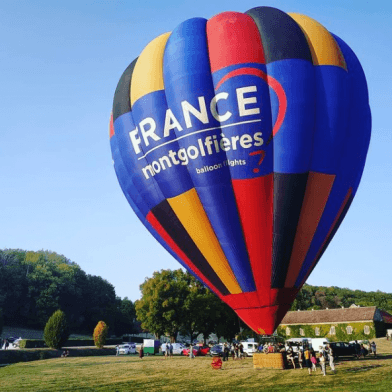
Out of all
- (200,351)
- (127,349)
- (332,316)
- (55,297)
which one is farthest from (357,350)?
(55,297)

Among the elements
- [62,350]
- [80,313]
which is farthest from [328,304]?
[62,350]

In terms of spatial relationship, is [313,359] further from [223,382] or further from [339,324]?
[339,324]

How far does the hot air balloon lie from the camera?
55.4ft

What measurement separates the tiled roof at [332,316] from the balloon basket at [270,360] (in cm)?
4266

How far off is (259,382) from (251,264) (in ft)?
20.9

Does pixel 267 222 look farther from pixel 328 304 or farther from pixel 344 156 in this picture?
pixel 328 304

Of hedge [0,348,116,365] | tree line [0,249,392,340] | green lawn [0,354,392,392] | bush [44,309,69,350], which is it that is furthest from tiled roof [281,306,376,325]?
green lawn [0,354,392,392]

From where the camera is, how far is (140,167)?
19.2 meters

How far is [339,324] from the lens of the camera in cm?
6297

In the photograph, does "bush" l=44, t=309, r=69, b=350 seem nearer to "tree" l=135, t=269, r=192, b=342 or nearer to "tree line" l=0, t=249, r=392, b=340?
"tree" l=135, t=269, r=192, b=342

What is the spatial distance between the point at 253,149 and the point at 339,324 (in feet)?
177

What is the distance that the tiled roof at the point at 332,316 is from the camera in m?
62.7

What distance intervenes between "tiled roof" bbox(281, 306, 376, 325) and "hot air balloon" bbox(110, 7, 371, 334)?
49.6 meters

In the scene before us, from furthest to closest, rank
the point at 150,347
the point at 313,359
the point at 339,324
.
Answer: the point at 339,324, the point at 150,347, the point at 313,359
